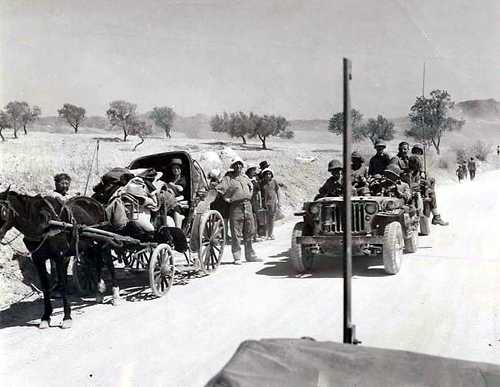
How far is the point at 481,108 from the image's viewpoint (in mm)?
136375

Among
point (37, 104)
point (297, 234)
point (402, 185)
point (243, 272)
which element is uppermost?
point (37, 104)

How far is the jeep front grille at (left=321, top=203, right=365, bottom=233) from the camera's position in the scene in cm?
932

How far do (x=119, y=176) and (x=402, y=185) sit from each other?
19.4ft

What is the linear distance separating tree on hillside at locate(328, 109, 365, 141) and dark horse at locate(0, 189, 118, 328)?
1861 inches

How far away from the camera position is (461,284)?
8.09 m

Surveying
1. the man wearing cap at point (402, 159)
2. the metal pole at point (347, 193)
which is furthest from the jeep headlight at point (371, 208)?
the metal pole at point (347, 193)

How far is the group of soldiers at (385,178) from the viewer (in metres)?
10.3

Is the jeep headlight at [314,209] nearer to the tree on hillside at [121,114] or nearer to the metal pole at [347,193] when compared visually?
the metal pole at [347,193]

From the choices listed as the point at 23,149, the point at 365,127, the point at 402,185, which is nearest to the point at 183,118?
the point at 365,127

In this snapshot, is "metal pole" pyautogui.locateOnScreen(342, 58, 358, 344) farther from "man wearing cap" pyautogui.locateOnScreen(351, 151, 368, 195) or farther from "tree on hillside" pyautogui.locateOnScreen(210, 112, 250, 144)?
"tree on hillside" pyautogui.locateOnScreen(210, 112, 250, 144)

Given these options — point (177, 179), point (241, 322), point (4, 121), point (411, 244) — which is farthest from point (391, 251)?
point (4, 121)

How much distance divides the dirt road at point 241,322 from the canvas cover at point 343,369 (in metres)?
2.54

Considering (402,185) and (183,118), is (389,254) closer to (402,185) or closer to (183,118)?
(402,185)

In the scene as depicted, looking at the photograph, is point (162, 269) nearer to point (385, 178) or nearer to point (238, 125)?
point (385, 178)
